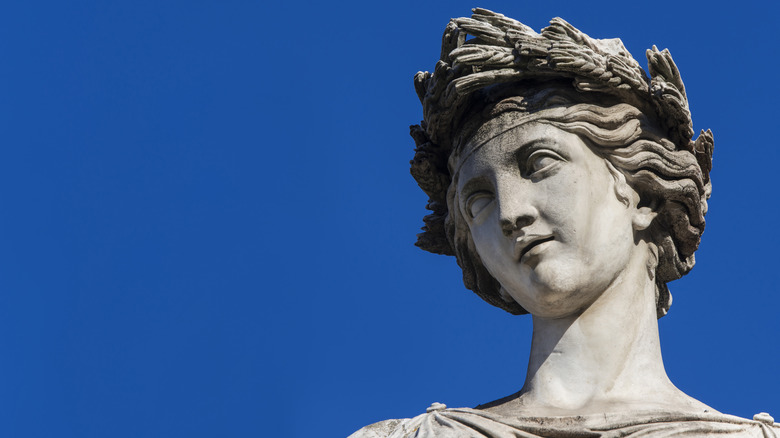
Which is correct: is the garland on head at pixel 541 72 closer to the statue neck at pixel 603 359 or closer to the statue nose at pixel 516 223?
the statue neck at pixel 603 359

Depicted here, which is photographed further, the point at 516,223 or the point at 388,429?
the point at 388,429

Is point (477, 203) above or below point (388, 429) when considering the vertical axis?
above

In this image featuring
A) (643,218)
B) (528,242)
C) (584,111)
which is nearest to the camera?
(528,242)

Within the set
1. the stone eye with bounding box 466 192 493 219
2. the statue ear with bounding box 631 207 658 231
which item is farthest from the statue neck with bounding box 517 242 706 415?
the stone eye with bounding box 466 192 493 219

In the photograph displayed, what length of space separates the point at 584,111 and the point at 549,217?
972 millimetres

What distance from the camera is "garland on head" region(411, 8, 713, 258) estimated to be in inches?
550

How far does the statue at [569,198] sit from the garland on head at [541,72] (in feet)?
0.04

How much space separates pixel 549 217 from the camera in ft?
44.8

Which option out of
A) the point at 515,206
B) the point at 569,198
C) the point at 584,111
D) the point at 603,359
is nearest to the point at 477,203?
the point at 515,206

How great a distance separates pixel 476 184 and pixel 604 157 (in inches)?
41.2

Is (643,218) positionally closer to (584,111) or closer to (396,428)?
(584,111)

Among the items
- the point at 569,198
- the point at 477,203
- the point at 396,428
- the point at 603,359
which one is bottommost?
the point at 396,428

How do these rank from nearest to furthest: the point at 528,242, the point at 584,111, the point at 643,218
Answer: the point at 528,242 → the point at 584,111 → the point at 643,218

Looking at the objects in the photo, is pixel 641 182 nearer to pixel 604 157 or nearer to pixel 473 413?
pixel 604 157
